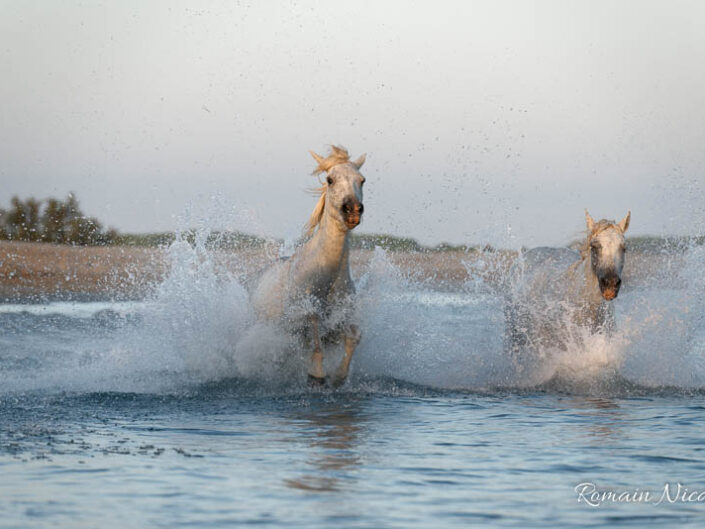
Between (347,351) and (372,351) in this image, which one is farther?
(372,351)

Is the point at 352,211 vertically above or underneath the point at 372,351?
above

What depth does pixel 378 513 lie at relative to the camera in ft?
16.0

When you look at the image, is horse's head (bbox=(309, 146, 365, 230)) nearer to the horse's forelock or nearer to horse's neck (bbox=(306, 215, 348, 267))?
horse's neck (bbox=(306, 215, 348, 267))

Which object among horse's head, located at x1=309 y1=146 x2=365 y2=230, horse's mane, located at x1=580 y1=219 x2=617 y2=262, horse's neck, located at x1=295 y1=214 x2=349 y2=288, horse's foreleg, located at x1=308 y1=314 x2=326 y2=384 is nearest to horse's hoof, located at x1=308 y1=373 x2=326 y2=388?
horse's foreleg, located at x1=308 y1=314 x2=326 y2=384

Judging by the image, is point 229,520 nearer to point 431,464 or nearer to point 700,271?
point 431,464

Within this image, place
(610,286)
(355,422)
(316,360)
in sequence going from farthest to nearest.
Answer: (316,360) < (610,286) < (355,422)

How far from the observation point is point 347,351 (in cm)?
905

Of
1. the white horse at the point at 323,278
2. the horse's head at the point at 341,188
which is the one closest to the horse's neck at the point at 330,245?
the white horse at the point at 323,278

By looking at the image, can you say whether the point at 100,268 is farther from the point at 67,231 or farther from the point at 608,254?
the point at 608,254

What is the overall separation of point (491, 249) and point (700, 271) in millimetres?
2276

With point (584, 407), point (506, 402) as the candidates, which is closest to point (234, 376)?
point (506, 402)

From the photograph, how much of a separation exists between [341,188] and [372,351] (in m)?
2.58

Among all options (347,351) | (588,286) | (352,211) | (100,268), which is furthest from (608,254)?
(100,268)

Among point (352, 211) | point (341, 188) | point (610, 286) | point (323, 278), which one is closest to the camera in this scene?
point (352, 211)
